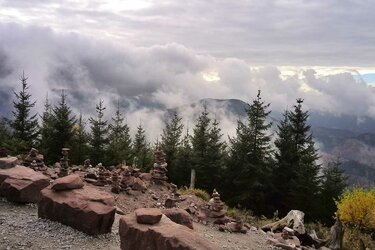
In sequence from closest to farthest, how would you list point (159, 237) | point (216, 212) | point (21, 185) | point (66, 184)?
point (159, 237), point (66, 184), point (21, 185), point (216, 212)

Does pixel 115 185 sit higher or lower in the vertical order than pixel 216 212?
higher

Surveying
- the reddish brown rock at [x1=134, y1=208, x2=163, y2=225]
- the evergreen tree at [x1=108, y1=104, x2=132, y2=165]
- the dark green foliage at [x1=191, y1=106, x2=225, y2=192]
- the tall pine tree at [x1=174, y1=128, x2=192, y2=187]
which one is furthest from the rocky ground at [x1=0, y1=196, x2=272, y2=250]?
the tall pine tree at [x1=174, y1=128, x2=192, y2=187]

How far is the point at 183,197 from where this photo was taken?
993 inches

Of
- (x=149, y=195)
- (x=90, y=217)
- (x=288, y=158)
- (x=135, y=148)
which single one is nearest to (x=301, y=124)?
(x=288, y=158)

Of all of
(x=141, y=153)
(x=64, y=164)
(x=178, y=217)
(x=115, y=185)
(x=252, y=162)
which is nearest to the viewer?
(x=178, y=217)

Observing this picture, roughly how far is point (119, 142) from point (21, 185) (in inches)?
1507

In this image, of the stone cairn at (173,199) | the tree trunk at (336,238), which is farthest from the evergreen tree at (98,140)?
the tree trunk at (336,238)

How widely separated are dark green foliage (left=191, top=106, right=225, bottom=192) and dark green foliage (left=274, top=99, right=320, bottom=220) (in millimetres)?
7091

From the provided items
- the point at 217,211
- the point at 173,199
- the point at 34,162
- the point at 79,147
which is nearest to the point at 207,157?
the point at 79,147

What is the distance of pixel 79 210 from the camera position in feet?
49.9

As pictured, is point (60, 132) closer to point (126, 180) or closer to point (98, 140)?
point (98, 140)

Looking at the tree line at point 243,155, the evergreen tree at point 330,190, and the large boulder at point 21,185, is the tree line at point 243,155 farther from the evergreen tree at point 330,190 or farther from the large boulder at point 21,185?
the large boulder at point 21,185

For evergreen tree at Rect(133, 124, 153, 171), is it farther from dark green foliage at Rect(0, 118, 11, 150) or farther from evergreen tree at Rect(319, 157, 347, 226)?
evergreen tree at Rect(319, 157, 347, 226)

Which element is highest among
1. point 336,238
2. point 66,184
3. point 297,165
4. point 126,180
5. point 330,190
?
point 66,184
